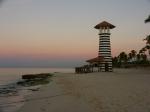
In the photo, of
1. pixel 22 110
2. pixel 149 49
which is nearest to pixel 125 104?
pixel 22 110

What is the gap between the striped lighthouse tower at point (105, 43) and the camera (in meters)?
40.7

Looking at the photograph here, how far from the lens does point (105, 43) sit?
4066 cm

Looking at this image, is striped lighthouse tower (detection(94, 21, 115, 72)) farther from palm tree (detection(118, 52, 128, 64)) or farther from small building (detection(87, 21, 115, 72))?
palm tree (detection(118, 52, 128, 64))

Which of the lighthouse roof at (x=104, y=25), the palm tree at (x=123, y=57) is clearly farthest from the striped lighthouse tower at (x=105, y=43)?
the palm tree at (x=123, y=57)

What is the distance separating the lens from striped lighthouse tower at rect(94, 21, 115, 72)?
40.7m

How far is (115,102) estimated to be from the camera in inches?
435

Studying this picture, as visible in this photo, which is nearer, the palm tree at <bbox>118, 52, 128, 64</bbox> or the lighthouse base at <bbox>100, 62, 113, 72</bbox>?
the lighthouse base at <bbox>100, 62, 113, 72</bbox>

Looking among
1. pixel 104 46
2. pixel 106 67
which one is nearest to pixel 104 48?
pixel 104 46

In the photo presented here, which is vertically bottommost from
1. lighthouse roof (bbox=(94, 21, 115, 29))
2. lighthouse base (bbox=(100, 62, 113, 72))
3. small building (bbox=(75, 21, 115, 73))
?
lighthouse base (bbox=(100, 62, 113, 72))

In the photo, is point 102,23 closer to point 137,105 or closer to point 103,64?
point 103,64

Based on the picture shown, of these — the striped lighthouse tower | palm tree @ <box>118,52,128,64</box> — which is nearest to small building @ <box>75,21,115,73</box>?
the striped lighthouse tower

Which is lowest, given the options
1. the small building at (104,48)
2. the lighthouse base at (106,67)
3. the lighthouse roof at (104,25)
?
the lighthouse base at (106,67)

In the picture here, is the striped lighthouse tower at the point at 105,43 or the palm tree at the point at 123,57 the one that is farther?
the palm tree at the point at 123,57

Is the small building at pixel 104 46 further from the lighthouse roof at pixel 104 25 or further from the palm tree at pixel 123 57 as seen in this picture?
the palm tree at pixel 123 57
